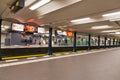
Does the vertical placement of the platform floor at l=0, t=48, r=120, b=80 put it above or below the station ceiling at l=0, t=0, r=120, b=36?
below

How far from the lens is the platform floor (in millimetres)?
1331

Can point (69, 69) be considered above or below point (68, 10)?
below

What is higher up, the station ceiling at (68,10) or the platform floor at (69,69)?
the station ceiling at (68,10)

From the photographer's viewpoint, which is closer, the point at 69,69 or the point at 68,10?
the point at 69,69

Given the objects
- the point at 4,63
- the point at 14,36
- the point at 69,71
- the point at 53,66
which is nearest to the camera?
the point at 4,63

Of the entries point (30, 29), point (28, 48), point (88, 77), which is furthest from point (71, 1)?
point (28, 48)

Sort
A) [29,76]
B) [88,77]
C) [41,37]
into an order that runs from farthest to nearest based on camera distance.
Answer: [41,37] → [88,77] → [29,76]

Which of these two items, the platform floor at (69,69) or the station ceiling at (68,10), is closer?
the platform floor at (69,69)

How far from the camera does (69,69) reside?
6.51 ft

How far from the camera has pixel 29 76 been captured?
1.44 meters

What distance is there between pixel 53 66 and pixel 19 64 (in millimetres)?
543

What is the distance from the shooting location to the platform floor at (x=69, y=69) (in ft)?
4.37

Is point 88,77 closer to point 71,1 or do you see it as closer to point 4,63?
point 4,63

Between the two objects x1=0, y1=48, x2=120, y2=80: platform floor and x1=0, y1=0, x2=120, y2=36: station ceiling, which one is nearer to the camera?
x1=0, y1=48, x2=120, y2=80: platform floor
